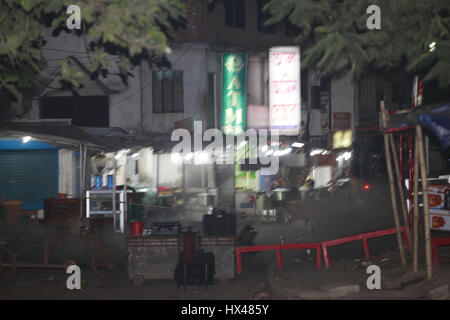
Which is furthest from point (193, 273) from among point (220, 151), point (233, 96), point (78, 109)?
point (78, 109)

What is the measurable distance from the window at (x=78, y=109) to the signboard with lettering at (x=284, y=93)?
818 cm

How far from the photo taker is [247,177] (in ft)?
98.6

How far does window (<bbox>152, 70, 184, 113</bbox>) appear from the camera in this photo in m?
28.3

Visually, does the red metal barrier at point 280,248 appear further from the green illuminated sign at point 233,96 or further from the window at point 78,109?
the window at point 78,109

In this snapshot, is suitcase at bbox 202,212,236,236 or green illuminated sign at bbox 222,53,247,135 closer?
suitcase at bbox 202,212,236,236

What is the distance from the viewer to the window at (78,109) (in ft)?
95.1

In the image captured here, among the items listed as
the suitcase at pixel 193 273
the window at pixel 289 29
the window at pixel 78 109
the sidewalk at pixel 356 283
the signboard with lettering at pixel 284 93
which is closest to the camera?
the sidewalk at pixel 356 283

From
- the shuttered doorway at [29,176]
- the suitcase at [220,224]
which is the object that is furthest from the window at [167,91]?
the suitcase at [220,224]

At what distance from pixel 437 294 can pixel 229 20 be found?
23097 millimetres

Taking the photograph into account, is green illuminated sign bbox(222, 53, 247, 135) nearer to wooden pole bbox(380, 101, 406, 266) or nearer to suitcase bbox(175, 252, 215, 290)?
suitcase bbox(175, 252, 215, 290)

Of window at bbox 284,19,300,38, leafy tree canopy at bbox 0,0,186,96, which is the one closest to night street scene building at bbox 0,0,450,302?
leafy tree canopy at bbox 0,0,186,96

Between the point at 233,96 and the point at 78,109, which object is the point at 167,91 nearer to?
the point at 233,96

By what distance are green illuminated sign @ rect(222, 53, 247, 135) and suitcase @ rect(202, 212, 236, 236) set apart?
11728 mm
